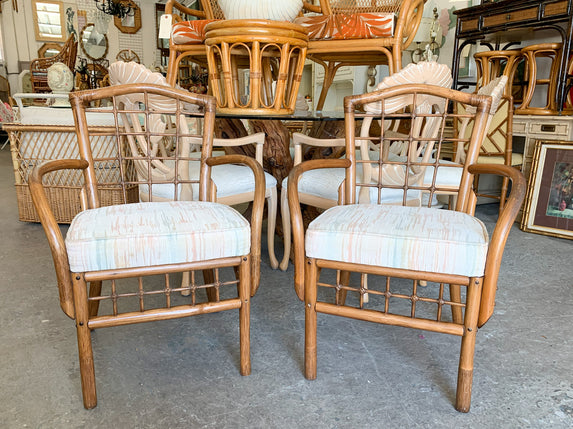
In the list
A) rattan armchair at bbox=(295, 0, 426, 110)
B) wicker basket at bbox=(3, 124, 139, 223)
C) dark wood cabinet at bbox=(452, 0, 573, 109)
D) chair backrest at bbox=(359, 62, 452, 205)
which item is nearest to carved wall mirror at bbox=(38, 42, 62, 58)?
wicker basket at bbox=(3, 124, 139, 223)

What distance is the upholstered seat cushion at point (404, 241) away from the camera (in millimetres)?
1053

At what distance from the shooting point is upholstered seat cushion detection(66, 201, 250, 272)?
1.05 m

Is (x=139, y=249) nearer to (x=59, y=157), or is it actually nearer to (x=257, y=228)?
(x=257, y=228)

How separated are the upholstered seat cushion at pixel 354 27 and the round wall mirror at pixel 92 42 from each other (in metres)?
10.1

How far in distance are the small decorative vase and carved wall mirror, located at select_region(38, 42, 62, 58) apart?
10.3 meters

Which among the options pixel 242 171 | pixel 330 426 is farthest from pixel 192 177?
pixel 330 426

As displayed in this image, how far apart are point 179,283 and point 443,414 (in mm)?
1253

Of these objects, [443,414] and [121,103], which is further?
[121,103]

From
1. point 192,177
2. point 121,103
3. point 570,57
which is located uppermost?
point 570,57

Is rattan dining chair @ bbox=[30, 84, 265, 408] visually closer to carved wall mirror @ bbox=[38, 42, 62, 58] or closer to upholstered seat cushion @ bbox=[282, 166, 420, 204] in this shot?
upholstered seat cushion @ bbox=[282, 166, 420, 204]

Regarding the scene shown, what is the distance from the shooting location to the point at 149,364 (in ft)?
4.42

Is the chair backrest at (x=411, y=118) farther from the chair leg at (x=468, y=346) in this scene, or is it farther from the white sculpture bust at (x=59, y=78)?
the white sculpture bust at (x=59, y=78)

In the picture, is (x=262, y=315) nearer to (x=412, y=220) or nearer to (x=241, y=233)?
(x=241, y=233)

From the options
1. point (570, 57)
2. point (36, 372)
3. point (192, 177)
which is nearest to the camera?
point (36, 372)
